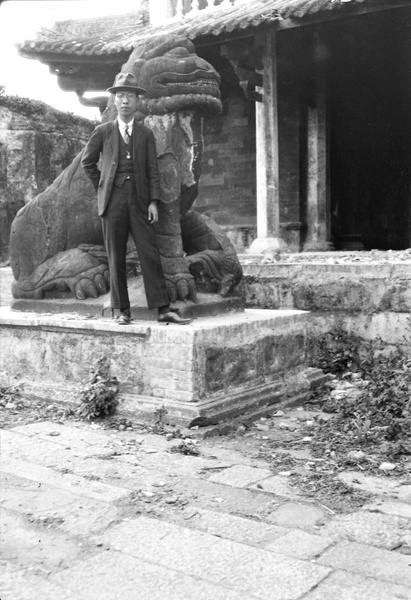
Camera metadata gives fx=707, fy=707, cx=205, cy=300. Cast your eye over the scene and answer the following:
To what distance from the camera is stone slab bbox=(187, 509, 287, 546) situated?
2.86m

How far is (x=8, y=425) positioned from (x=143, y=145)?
6.90 feet

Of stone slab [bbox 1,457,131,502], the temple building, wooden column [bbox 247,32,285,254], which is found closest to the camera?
stone slab [bbox 1,457,131,502]

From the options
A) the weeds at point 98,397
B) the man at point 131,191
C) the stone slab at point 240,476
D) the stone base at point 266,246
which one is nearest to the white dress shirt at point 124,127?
the man at point 131,191

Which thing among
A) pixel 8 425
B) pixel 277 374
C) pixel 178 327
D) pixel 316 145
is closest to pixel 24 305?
pixel 8 425

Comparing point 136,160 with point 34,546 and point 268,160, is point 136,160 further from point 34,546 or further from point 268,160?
point 268,160

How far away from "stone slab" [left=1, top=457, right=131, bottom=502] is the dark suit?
58.2 inches

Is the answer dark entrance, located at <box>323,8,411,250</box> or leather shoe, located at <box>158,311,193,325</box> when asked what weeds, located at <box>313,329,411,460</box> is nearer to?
leather shoe, located at <box>158,311,193,325</box>

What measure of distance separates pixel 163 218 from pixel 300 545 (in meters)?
2.97

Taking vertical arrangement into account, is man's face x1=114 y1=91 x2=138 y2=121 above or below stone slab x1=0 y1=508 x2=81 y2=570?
above

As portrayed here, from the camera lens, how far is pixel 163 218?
5.20m

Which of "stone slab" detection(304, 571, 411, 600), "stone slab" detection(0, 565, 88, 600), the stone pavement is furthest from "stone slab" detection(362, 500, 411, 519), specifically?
"stone slab" detection(0, 565, 88, 600)

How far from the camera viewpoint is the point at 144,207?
484 cm

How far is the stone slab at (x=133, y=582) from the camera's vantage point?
7.79 feet

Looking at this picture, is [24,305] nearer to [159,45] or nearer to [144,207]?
[144,207]
